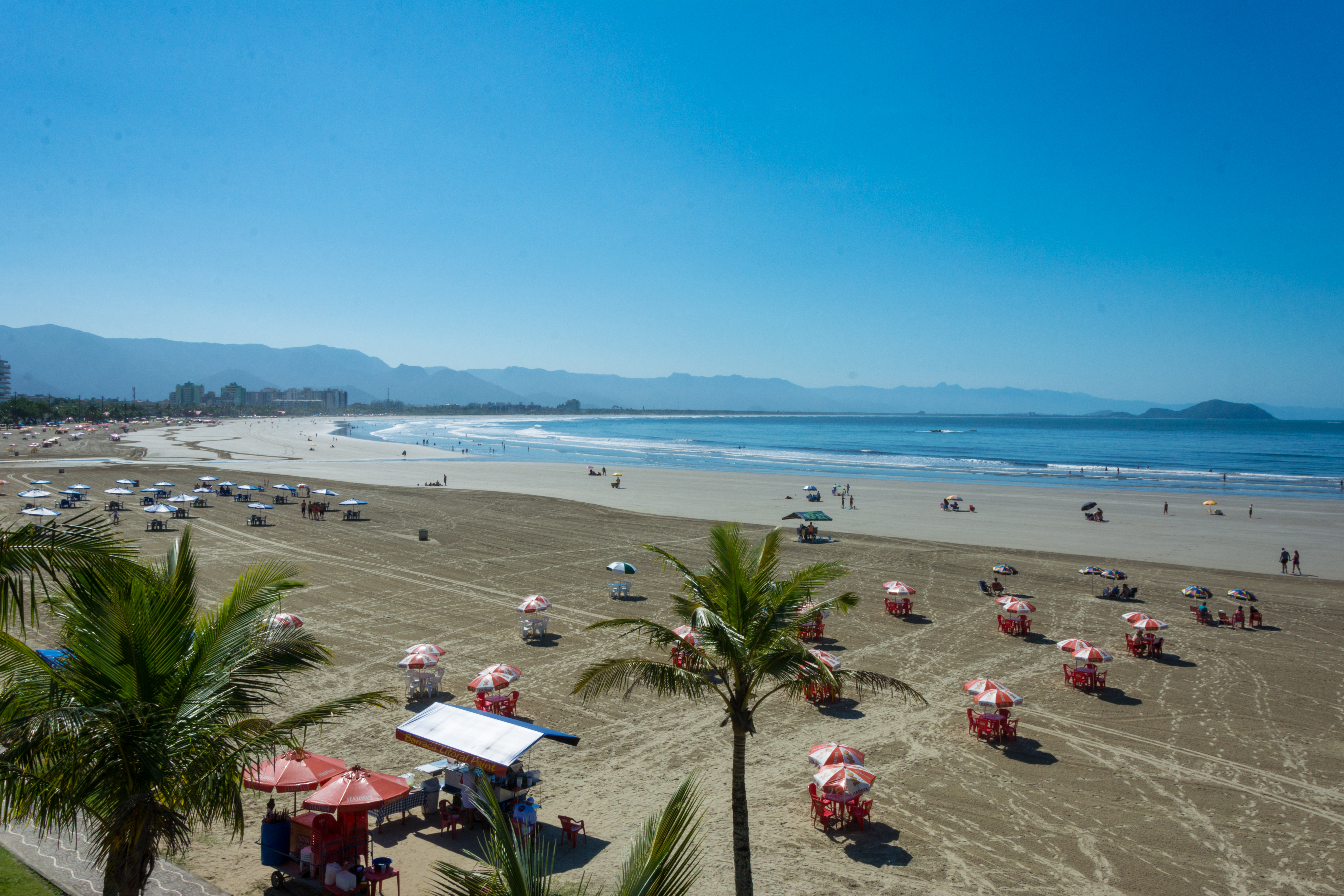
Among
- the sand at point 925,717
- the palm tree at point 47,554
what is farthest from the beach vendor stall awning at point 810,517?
the palm tree at point 47,554

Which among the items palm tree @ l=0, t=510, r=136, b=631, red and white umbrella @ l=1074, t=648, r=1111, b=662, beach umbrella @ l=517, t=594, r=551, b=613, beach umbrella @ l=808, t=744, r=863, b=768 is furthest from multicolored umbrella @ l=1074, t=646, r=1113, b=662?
palm tree @ l=0, t=510, r=136, b=631

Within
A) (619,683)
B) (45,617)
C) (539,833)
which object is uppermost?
(619,683)

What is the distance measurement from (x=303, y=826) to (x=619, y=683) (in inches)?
181

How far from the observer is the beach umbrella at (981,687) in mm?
13797

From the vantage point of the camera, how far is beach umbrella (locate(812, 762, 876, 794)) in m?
10.6

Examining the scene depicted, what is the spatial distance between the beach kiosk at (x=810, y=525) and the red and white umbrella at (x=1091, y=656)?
1797 centimetres

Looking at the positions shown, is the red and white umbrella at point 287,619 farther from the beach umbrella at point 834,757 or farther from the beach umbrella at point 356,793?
the beach umbrella at point 834,757

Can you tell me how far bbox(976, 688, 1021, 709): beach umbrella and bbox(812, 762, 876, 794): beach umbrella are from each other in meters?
3.82

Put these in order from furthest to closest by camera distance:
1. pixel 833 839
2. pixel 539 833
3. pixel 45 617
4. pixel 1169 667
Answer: pixel 45 617 → pixel 1169 667 → pixel 833 839 → pixel 539 833

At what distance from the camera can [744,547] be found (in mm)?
8648

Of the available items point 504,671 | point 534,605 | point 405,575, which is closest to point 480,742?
point 504,671

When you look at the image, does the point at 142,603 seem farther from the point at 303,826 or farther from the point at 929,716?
the point at 929,716

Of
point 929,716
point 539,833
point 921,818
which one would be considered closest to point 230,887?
point 539,833

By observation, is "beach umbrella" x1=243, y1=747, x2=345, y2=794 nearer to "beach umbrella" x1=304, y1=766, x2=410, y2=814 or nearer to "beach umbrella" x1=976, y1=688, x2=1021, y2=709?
"beach umbrella" x1=304, y1=766, x2=410, y2=814
